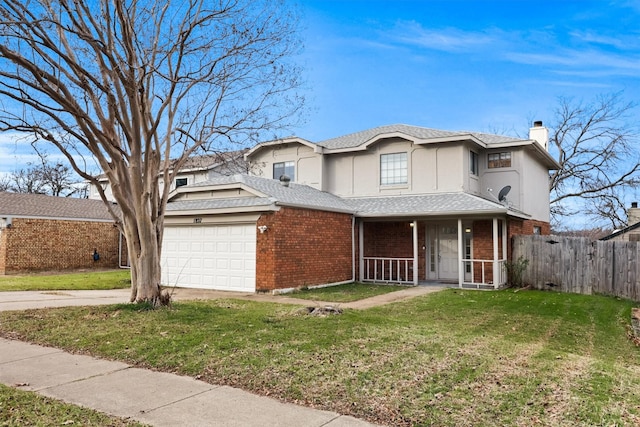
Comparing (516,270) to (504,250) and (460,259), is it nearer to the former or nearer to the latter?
(504,250)

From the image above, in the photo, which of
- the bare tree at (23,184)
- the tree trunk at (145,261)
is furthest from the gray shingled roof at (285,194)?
the bare tree at (23,184)

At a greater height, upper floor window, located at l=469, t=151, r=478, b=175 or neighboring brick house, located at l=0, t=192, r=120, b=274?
upper floor window, located at l=469, t=151, r=478, b=175

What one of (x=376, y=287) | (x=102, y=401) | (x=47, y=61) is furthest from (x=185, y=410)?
(x=376, y=287)

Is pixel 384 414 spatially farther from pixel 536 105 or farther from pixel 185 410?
pixel 536 105

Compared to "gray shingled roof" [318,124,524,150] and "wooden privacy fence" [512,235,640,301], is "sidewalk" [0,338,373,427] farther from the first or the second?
"gray shingled roof" [318,124,524,150]

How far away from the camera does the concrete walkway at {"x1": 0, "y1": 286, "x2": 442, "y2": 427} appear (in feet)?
13.6

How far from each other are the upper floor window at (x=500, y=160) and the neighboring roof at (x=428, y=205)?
297 centimetres

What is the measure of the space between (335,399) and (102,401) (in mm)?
2281

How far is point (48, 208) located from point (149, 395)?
21.3 m

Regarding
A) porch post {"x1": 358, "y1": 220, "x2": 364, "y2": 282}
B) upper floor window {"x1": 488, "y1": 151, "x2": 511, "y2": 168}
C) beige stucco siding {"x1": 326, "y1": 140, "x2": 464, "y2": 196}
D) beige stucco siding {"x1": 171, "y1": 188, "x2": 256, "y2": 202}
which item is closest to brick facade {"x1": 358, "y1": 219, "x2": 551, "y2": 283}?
porch post {"x1": 358, "y1": 220, "x2": 364, "y2": 282}

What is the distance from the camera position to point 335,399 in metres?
4.61

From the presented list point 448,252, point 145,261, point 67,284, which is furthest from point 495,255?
point 67,284

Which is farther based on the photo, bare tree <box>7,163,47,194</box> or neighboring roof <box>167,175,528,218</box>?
bare tree <box>7,163,47,194</box>

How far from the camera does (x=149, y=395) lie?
4.79 meters
